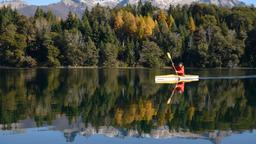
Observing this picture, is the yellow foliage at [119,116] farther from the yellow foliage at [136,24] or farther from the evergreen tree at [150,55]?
the yellow foliage at [136,24]

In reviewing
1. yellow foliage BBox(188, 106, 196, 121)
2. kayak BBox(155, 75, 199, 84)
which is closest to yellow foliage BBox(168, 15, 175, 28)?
kayak BBox(155, 75, 199, 84)

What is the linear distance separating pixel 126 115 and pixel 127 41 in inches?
2708

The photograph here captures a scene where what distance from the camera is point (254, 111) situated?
29.3 metres

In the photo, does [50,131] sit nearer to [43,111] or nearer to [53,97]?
[43,111]

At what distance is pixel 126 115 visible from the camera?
27.5 m

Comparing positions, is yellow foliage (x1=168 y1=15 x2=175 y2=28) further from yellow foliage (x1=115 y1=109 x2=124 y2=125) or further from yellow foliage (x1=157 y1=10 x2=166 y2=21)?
yellow foliage (x1=115 y1=109 x2=124 y2=125)

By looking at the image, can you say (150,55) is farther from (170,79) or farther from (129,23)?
(170,79)

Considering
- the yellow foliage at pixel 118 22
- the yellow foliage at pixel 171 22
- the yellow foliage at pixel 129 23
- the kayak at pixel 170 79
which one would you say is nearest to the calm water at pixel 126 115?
the kayak at pixel 170 79

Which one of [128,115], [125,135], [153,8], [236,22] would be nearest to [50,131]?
[125,135]

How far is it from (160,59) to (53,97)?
54.7m

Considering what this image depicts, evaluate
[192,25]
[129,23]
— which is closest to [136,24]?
[129,23]

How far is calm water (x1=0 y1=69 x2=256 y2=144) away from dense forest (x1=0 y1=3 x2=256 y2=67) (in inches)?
1800

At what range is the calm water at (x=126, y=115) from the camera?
21812 millimetres

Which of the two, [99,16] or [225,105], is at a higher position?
[99,16]
